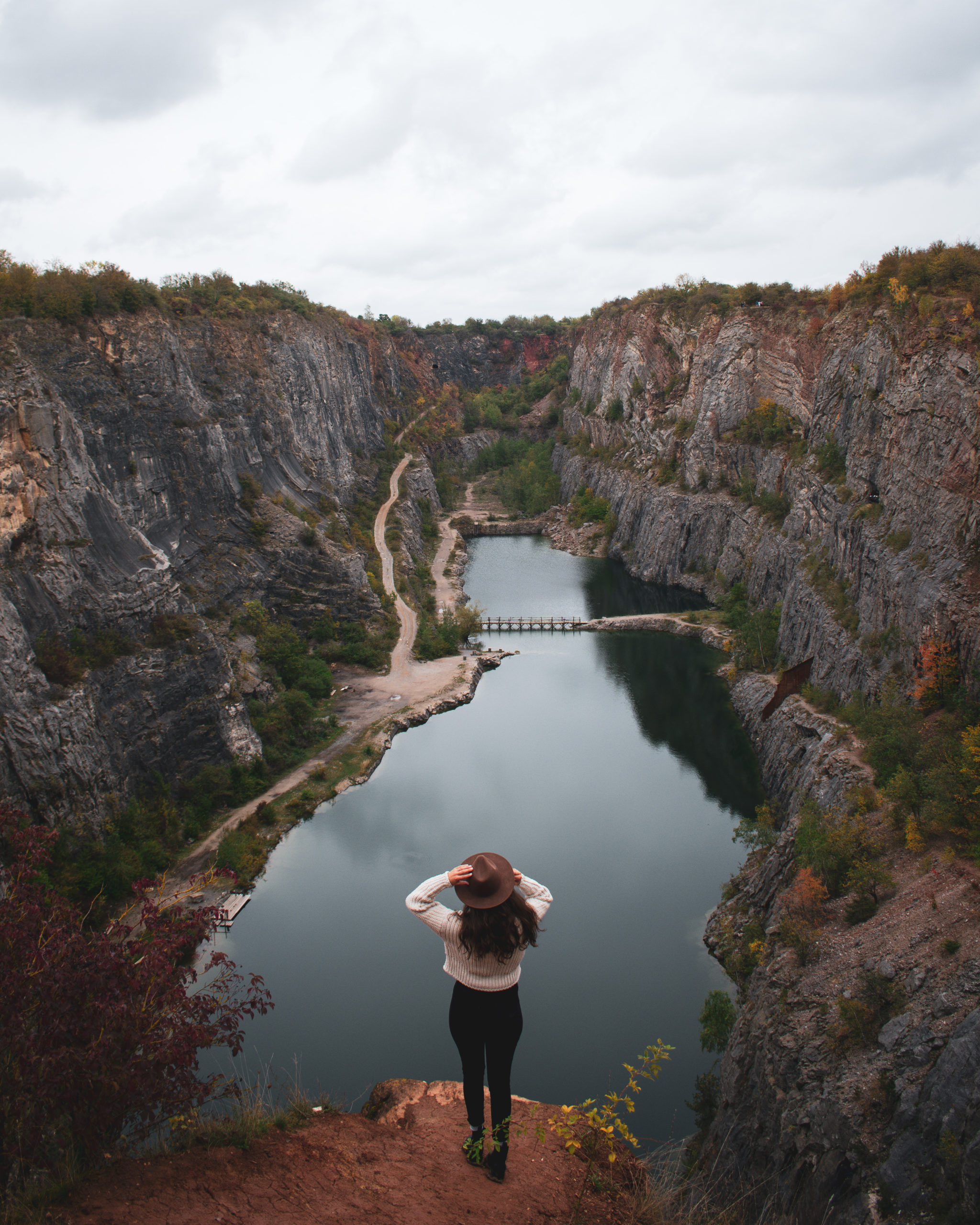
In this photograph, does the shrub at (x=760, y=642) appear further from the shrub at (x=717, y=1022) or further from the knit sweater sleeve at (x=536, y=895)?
the knit sweater sleeve at (x=536, y=895)

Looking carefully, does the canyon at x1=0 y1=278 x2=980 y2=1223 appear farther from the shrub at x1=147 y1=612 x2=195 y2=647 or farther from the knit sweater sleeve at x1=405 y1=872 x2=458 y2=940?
the knit sweater sleeve at x1=405 y1=872 x2=458 y2=940

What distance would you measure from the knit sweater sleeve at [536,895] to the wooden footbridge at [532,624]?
46100mm

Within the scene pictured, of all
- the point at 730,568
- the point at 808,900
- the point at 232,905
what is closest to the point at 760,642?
the point at 730,568

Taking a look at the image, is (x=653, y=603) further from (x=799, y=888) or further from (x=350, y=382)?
(x=799, y=888)

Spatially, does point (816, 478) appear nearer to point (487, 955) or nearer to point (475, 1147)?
point (475, 1147)

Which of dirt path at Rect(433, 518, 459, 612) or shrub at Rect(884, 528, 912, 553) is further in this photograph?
dirt path at Rect(433, 518, 459, 612)

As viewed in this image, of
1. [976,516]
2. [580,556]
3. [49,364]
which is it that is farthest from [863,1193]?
[580,556]

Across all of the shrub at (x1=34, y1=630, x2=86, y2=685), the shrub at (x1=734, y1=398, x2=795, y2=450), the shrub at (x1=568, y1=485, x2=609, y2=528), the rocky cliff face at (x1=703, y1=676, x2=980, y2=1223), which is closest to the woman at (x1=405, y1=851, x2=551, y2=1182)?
the rocky cliff face at (x1=703, y1=676, x2=980, y2=1223)

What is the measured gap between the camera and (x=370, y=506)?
6669 cm

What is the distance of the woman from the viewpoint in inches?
230

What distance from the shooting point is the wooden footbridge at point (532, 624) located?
174 ft

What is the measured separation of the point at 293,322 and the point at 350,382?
13791 mm

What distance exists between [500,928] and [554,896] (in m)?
21.6

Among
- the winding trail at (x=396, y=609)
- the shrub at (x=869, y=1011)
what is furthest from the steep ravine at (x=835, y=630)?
the winding trail at (x=396, y=609)
